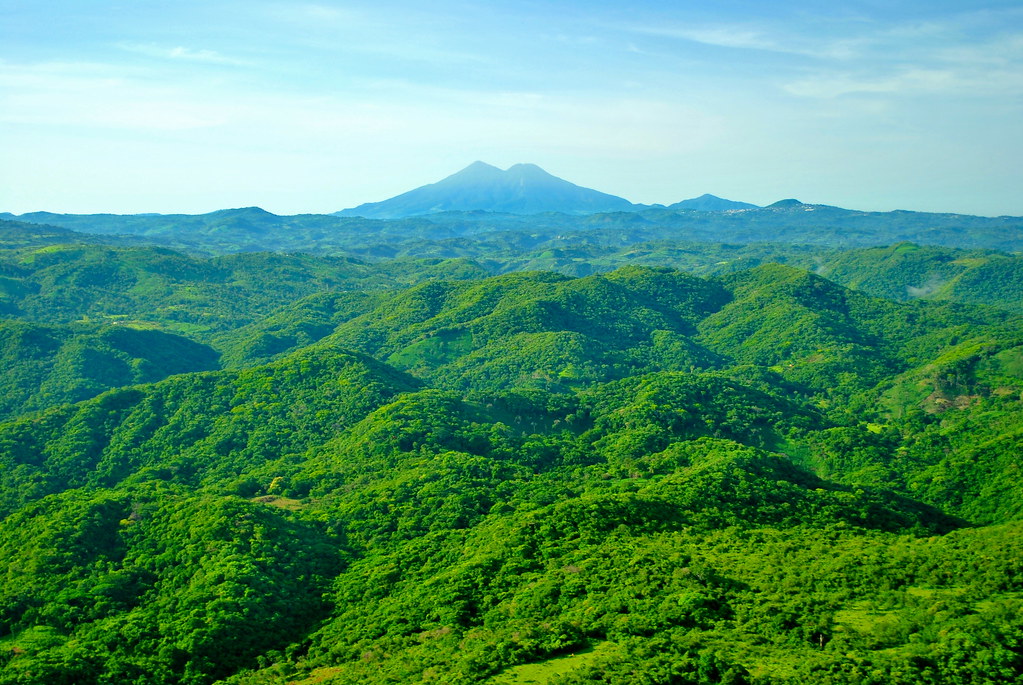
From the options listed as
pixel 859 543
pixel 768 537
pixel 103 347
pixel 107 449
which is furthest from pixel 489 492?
pixel 103 347

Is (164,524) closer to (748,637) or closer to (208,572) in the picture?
(208,572)

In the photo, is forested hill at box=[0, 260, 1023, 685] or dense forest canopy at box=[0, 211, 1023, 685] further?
dense forest canopy at box=[0, 211, 1023, 685]

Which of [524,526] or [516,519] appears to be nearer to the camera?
[524,526]

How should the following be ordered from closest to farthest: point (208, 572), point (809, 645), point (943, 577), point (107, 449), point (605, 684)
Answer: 1. point (605, 684)
2. point (809, 645)
3. point (943, 577)
4. point (208, 572)
5. point (107, 449)

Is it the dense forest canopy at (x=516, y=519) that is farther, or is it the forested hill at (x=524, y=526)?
the dense forest canopy at (x=516, y=519)

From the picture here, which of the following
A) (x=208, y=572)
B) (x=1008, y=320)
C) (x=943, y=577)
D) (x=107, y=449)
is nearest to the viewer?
(x=943, y=577)

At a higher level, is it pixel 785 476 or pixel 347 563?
pixel 785 476

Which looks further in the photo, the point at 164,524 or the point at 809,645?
the point at 164,524

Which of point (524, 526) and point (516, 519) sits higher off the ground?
point (524, 526)
